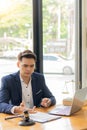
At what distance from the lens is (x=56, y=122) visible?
2.28m

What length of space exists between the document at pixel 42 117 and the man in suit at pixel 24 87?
0.29 m

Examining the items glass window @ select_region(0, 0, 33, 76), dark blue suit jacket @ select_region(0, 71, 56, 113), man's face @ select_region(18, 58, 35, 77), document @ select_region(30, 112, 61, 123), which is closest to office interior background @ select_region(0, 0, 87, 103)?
glass window @ select_region(0, 0, 33, 76)

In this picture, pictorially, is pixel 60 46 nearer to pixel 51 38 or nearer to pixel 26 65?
pixel 51 38

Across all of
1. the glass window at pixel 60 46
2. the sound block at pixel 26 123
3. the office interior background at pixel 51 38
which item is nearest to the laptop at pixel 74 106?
the sound block at pixel 26 123

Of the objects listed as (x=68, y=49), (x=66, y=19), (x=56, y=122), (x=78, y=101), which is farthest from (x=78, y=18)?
(x=56, y=122)

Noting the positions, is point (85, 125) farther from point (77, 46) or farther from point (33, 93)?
point (77, 46)

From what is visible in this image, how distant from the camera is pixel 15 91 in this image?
2930 mm

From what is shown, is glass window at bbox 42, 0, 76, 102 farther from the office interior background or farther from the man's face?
the man's face

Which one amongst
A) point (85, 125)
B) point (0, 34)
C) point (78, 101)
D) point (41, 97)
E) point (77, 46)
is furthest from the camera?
point (77, 46)

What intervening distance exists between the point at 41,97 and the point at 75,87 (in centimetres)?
107

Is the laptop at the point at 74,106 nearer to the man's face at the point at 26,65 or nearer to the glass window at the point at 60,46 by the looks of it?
the man's face at the point at 26,65

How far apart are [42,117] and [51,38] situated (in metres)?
1.91

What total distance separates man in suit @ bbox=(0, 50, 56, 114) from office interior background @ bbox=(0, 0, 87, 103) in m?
0.82

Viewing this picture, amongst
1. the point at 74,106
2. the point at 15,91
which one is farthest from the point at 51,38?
the point at 74,106
